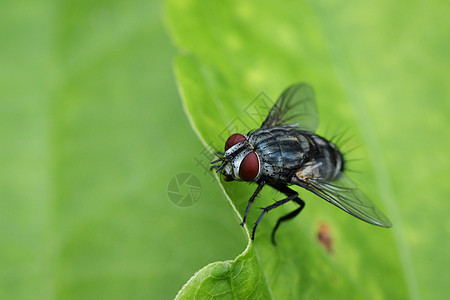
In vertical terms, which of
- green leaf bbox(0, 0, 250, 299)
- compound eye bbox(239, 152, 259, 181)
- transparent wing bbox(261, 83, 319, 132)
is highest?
green leaf bbox(0, 0, 250, 299)

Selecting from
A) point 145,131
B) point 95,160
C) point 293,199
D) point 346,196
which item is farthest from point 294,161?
point 95,160

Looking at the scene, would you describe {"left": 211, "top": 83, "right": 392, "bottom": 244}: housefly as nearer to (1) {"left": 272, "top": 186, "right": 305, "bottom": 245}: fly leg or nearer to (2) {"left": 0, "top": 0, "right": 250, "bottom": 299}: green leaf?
(1) {"left": 272, "top": 186, "right": 305, "bottom": 245}: fly leg

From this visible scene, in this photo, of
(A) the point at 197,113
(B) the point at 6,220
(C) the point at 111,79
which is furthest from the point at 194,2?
(B) the point at 6,220

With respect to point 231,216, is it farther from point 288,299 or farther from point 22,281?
point 22,281

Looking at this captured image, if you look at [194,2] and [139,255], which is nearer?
[194,2]

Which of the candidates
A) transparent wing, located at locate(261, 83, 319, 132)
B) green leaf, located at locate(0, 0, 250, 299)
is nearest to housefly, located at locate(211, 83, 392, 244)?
transparent wing, located at locate(261, 83, 319, 132)
